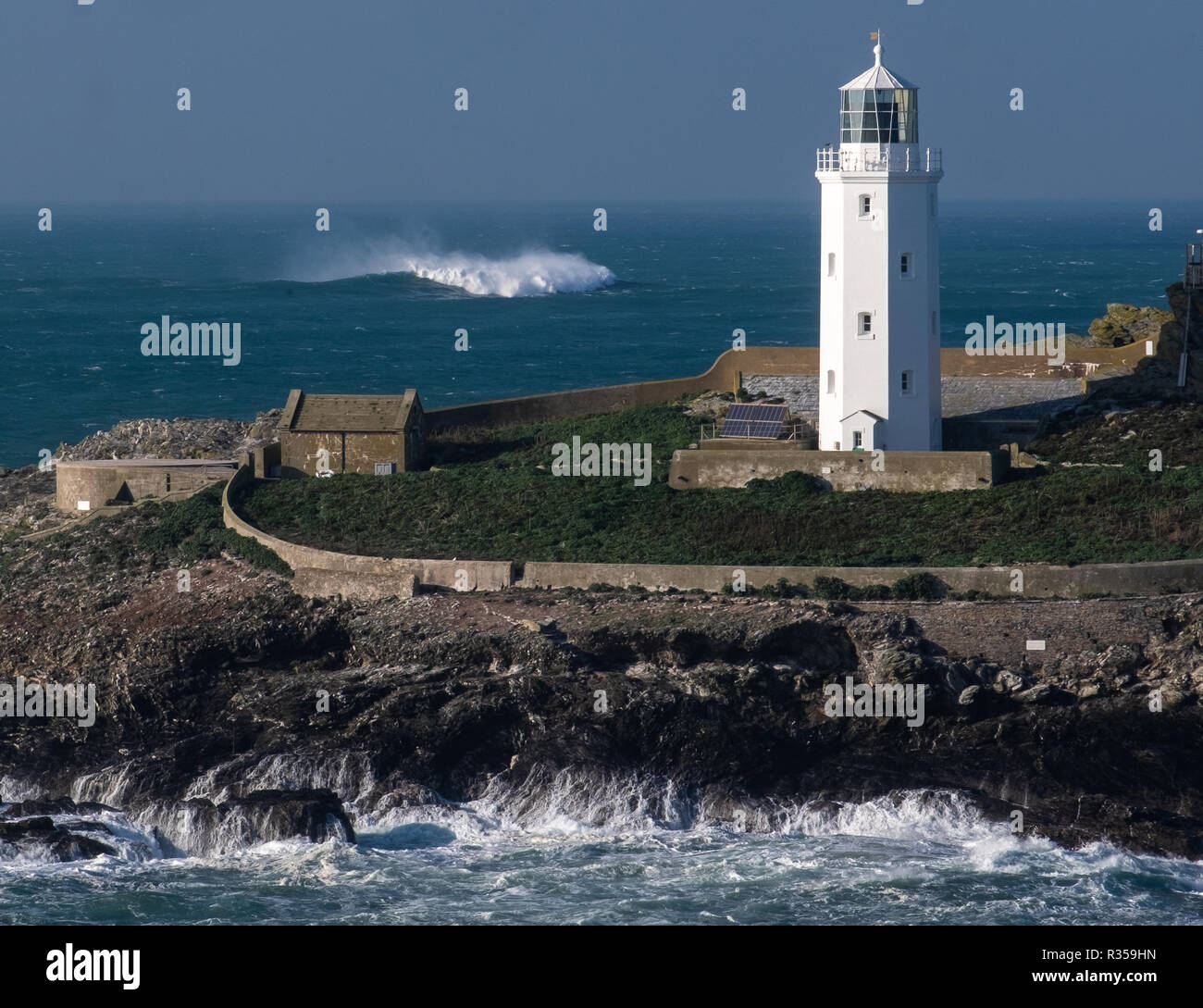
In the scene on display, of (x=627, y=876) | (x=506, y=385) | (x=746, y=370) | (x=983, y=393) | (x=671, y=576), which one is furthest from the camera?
(x=506, y=385)

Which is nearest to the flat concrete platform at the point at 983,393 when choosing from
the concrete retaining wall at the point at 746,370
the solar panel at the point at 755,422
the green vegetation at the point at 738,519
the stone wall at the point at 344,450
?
the concrete retaining wall at the point at 746,370

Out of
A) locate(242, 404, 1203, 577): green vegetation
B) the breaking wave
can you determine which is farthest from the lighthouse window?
the breaking wave

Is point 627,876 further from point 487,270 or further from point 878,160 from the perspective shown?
point 487,270

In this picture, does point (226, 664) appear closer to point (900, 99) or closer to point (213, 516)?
point (213, 516)

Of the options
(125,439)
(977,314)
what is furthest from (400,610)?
(977,314)

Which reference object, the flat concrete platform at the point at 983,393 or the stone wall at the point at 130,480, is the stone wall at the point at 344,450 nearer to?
the stone wall at the point at 130,480

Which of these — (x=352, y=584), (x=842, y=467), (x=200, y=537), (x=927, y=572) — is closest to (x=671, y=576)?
(x=927, y=572)
